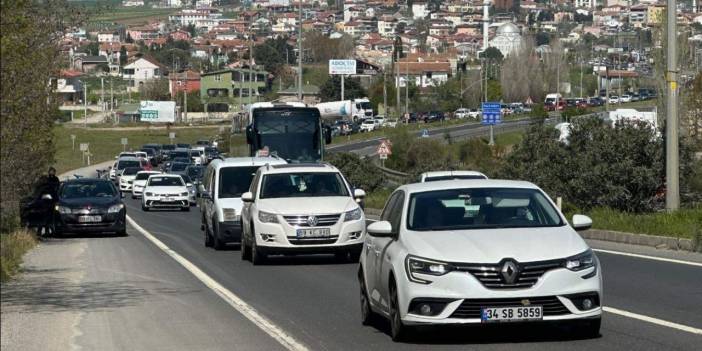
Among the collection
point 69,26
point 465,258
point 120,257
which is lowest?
point 120,257

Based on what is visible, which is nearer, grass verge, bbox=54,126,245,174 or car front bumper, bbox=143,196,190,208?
car front bumper, bbox=143,196,190,208

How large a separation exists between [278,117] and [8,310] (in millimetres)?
31206

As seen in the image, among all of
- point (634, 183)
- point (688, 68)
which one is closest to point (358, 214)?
point (634, 183)

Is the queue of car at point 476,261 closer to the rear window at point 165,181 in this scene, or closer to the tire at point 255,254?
the tire at point 255,254

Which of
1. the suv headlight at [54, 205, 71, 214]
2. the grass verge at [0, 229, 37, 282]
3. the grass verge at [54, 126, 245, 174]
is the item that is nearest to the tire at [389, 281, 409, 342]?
the grass verge at [0, 229, 37, 282]

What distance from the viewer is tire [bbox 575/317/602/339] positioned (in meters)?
13.9

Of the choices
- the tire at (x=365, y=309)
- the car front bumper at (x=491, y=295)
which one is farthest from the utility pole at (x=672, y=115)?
the car front bumper at (x=491, y=295)

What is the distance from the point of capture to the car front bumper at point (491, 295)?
13.2m

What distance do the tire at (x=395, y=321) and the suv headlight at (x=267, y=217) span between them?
36.7ft

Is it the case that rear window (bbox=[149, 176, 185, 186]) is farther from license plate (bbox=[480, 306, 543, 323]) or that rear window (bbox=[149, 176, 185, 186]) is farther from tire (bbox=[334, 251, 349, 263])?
license plate (bbox=[480, 306, 543, 323])

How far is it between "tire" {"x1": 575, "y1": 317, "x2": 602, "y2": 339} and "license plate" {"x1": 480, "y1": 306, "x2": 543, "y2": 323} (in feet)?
2.31

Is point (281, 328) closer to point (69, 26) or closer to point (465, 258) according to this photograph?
point (465, 258)

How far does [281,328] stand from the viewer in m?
15.7

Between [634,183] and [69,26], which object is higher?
[69,26]
